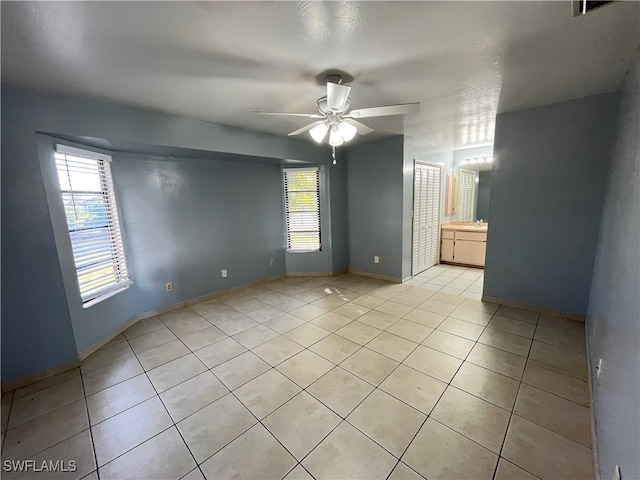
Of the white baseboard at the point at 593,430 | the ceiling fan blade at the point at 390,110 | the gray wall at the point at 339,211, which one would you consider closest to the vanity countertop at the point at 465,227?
the gray wall at the point at 339,211

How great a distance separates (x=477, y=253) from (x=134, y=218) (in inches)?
231

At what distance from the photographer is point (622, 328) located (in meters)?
1.26

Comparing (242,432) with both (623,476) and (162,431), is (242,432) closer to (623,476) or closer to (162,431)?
(162,431)

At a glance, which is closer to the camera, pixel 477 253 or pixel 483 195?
pixel 477 253

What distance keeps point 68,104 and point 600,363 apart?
15.1ft

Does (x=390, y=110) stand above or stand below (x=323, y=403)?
Answer: above

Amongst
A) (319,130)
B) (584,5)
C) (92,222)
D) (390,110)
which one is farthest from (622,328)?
(92,222)

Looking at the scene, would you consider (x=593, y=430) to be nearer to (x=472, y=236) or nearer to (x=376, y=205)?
(x=376, y=205)

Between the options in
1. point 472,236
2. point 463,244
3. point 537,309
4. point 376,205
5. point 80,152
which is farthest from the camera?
point 463,244

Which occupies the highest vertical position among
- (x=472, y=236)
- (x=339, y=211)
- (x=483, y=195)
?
(x=483, y=195)

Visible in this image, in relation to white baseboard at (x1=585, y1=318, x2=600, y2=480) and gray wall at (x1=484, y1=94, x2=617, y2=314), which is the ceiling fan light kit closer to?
gray wall at (x1=484, y1=94, x2=617, y2=314)

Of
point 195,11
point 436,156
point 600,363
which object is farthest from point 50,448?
point 436,156

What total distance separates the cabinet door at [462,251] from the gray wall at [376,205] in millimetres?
1826

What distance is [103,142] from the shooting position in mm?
2477
